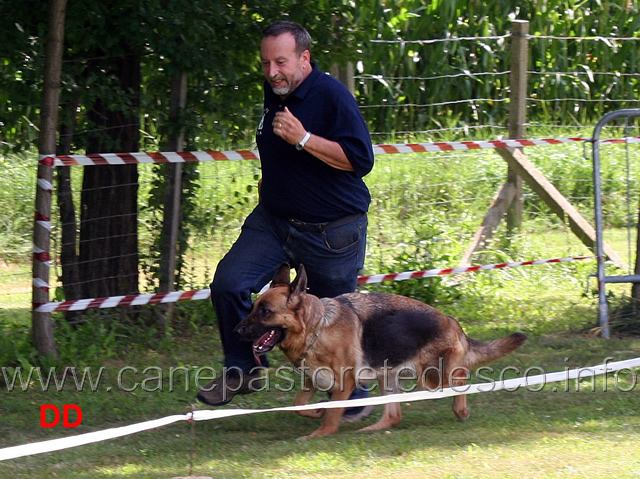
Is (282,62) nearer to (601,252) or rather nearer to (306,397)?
(306,397)

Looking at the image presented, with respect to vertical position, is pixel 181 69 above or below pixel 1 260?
above

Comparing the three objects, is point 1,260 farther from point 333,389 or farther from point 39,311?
point 333,389

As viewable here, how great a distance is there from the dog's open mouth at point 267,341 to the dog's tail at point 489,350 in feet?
3.85

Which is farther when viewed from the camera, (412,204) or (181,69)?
(412,204)

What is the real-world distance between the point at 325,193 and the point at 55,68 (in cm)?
219

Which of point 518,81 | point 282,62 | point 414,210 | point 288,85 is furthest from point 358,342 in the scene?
point 414,210

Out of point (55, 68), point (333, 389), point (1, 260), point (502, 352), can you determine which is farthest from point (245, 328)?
point (1, 260)

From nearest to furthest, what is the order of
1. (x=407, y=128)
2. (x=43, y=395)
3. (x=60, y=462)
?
(x=60, y=462)
(x=43, y=395)
(x=407, y=128)

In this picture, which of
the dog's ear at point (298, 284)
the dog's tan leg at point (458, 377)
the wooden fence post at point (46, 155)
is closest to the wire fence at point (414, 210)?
the wooden fence post at point (46, 155)

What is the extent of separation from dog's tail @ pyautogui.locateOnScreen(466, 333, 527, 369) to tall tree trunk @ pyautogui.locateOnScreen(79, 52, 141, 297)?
9.82 ft

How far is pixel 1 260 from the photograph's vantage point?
9.30 meters

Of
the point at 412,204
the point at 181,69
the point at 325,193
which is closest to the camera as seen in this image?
the point at 325,193

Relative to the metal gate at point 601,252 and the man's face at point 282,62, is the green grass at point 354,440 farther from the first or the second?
the man's face at point 282,62

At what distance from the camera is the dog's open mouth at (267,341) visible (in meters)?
4.85
